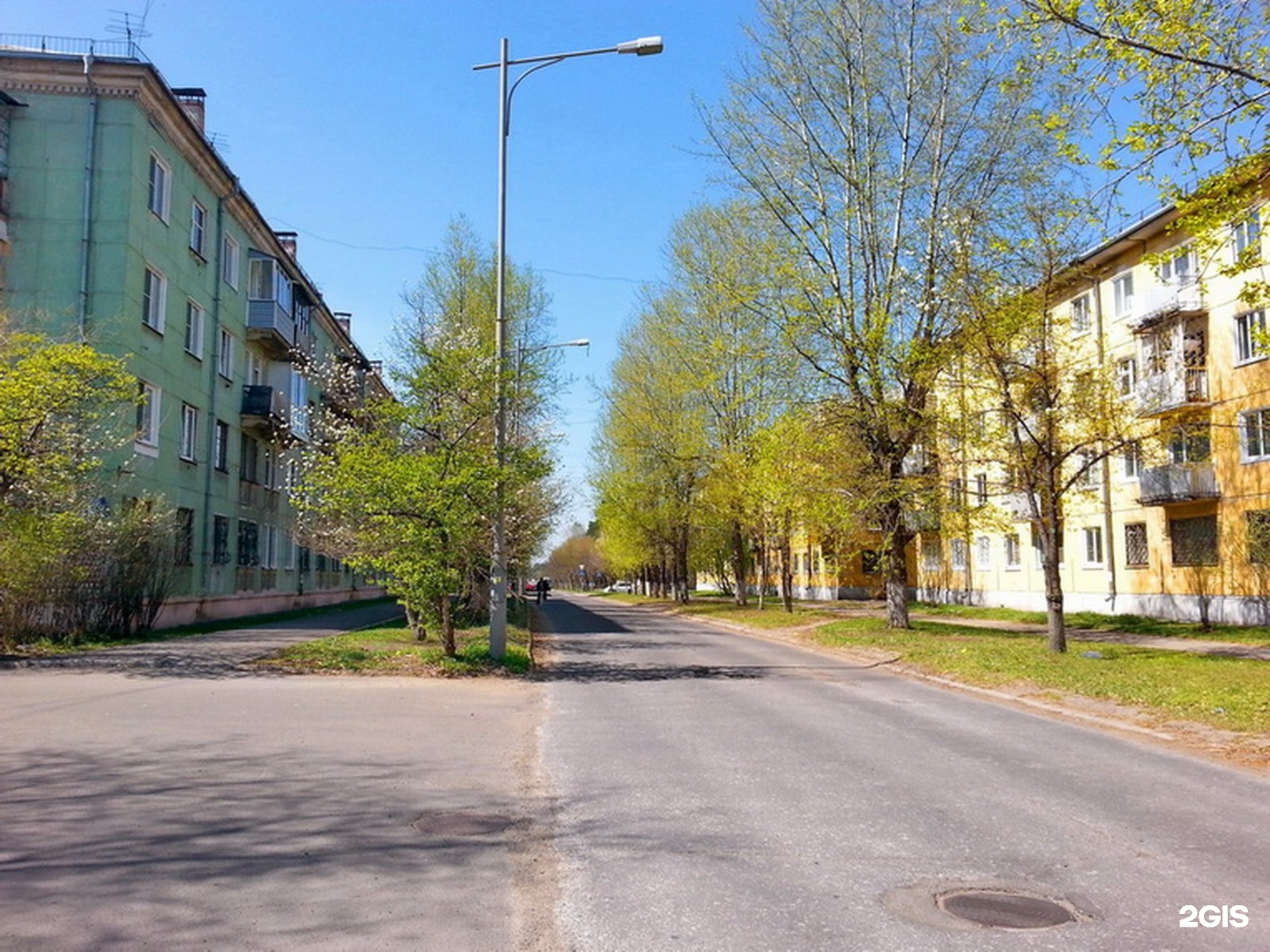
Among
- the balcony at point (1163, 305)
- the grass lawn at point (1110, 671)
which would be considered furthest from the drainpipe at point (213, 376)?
the balcony at point (1163, 305)

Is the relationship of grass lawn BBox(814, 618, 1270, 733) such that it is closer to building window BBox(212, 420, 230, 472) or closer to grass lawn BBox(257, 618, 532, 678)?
grass lawn BBox(257, 618, 532, 678)

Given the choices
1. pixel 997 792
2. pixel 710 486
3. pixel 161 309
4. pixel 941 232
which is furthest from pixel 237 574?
pixel 997 792

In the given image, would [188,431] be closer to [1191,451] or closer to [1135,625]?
[1135,625]

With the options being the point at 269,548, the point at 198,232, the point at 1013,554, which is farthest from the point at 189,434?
the point at 1013,554

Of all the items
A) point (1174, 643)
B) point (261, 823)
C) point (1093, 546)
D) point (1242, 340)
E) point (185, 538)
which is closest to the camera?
point (261, 823)

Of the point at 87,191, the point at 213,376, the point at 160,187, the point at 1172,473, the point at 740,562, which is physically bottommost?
the point at 740,562

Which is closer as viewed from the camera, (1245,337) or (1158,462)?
(1158,462)

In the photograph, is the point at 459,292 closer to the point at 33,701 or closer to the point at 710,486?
the point at 710,486

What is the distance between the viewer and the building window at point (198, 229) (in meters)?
27.5

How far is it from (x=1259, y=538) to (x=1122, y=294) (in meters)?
11.2

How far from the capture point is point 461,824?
647 cm

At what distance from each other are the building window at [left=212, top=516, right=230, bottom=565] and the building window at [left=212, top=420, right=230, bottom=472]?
1546 mm

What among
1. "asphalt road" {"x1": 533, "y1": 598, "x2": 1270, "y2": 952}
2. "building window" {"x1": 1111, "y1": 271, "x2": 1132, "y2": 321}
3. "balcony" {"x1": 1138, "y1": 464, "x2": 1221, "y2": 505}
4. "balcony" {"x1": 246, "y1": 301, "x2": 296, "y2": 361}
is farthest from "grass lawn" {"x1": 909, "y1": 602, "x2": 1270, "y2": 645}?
"balcony" {"x1": 246, "y1": 301, "x2": 296, "y2": 361}

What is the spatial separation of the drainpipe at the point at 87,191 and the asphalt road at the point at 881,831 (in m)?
17.0
